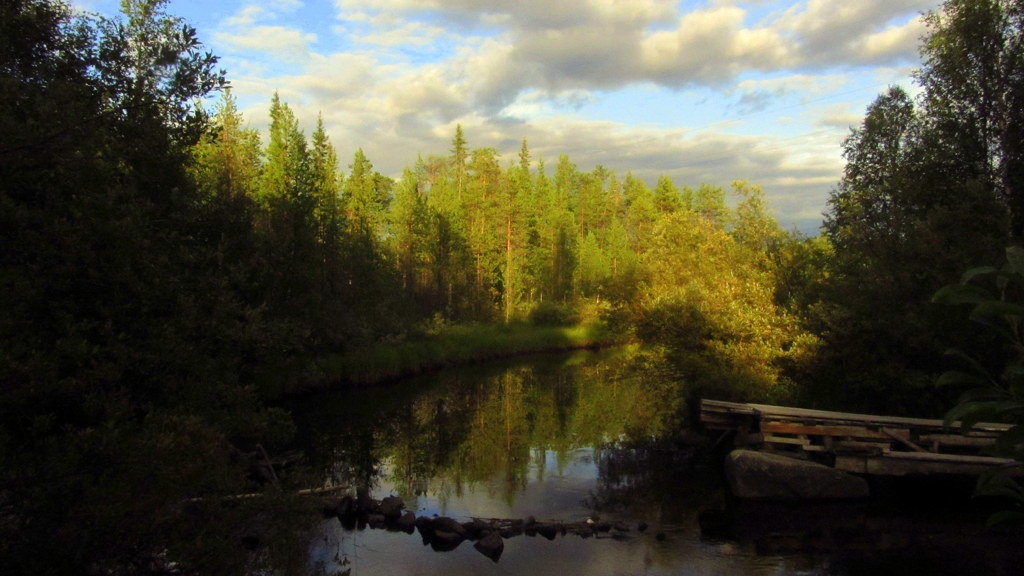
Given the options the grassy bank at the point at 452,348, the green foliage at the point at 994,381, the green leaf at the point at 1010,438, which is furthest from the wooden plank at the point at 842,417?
the green leaf at the point at 1010,438

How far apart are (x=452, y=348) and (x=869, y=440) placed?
2842cm

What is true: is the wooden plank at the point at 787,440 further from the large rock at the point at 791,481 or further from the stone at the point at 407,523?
the stone at the point at 407,523

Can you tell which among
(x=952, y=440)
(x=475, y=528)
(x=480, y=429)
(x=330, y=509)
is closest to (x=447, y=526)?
(x=475, y=528)

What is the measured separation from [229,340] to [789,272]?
816 inches

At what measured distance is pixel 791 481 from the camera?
16.0 meters

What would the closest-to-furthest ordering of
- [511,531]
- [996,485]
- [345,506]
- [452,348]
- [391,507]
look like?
[996,485]
[511,531]
[391,507]
[345,506]
[452,348]

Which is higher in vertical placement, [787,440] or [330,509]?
[787,440]

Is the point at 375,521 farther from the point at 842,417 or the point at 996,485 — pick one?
the point at 996,485

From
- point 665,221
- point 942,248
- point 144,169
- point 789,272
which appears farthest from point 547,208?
point 144,169

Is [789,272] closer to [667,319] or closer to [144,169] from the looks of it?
[667,319]

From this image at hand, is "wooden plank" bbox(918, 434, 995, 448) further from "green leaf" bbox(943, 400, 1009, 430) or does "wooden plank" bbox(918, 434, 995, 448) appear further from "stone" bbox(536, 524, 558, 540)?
"green leaf" bbox(943, 400, 1009, 430)

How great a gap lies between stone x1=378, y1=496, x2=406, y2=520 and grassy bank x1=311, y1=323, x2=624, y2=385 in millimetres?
15552

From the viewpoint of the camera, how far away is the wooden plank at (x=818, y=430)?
16.3m

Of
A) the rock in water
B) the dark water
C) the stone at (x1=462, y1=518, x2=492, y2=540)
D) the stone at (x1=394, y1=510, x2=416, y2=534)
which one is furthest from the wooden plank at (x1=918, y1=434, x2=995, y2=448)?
the stone at (x1=394, y1=510, x2=416, y2=534)
